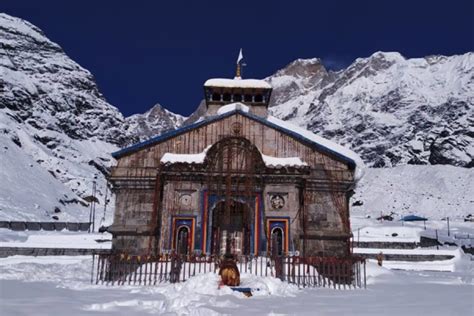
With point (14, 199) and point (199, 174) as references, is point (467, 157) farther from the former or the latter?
point (199, 174)

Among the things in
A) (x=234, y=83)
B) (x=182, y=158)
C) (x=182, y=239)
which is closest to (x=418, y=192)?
(x=234, y=83)

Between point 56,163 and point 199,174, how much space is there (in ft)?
310

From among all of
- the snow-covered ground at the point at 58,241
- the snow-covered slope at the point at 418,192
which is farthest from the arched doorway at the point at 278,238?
the snow-covered slope at the point at 418,192

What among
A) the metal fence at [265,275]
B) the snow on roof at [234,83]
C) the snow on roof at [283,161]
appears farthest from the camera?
the snow on roof at [234,83]

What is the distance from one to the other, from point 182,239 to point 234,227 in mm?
3201

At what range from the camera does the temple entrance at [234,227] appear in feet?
86.8

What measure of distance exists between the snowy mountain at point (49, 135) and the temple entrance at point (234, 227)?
4425cm

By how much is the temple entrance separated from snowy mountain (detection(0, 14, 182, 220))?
145 ft

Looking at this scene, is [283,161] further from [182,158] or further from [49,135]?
[49,135]

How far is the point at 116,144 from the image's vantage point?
164 meters

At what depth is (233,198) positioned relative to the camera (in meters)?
26.3

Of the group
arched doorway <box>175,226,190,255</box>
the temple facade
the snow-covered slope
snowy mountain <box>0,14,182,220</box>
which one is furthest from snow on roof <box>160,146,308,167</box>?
the snow-covered slope

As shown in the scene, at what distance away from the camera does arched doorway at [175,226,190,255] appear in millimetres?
25891

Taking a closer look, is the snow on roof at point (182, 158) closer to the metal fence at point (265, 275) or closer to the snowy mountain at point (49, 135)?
the metal fence at point (265, 275)
